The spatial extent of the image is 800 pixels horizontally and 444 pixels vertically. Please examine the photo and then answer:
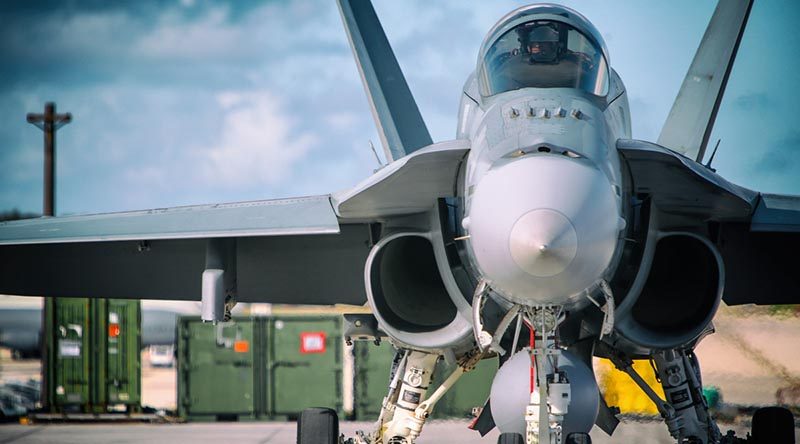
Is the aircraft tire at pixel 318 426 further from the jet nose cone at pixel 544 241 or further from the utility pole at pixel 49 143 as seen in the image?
the utility pole at pixel 49 143

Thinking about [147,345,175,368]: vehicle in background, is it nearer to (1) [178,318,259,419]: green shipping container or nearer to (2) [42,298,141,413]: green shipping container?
(2) [42,298,141,413]: green shipping container

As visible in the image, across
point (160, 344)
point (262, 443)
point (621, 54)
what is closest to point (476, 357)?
point (621, 54)

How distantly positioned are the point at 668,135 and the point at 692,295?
252 cm

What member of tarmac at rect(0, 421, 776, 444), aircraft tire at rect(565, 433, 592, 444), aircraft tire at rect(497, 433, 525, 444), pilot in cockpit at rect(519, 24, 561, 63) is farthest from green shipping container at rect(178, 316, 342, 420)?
pilot in cockpit at rect(519, 24, 561, 63)

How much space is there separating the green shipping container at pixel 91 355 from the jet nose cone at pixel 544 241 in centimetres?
1565

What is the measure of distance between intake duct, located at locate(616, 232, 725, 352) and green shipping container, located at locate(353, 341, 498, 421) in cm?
1131

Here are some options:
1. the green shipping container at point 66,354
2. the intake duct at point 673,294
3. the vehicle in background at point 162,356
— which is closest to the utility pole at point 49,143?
the green shipping container at point 66,354

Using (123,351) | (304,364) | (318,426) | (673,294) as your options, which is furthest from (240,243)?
(123,351)

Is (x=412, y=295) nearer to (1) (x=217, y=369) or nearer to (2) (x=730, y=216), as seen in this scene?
(2) (x=730, y=216)

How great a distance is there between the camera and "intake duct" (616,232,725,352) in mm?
6297

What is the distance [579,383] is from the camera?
5.87 metres

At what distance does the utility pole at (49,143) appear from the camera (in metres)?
25.7

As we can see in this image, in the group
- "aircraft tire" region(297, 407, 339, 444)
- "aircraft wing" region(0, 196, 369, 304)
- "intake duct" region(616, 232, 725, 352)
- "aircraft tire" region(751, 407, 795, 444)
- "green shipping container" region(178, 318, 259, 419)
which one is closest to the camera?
"intake duct" region(616, 232, 725, 352)

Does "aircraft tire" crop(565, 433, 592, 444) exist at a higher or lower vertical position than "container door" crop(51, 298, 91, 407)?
lower
